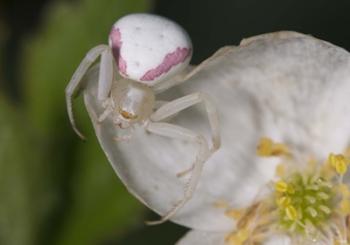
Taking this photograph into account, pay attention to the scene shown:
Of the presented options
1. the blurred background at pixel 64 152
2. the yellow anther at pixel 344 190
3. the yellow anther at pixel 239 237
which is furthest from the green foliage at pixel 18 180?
the yellow anther at pixel 344 190

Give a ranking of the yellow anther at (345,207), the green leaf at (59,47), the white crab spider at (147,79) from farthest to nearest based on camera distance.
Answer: the green leaf at (59,47) < the yellow anther at (345,207) < the white crab spider at (147,79)

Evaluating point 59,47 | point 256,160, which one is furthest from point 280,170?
point 59,47

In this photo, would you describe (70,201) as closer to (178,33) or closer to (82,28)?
(82,28)

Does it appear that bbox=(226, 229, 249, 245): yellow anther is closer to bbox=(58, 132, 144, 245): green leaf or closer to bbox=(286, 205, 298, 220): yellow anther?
bbox=(286, 205, 298, 220): yellow anther

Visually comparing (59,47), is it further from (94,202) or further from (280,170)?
(280,170)

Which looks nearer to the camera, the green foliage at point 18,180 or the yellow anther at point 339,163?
the yellow anther at point 339,163

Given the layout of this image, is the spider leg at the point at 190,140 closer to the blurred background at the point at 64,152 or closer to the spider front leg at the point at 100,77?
the spider front leg at the point at 100,77
